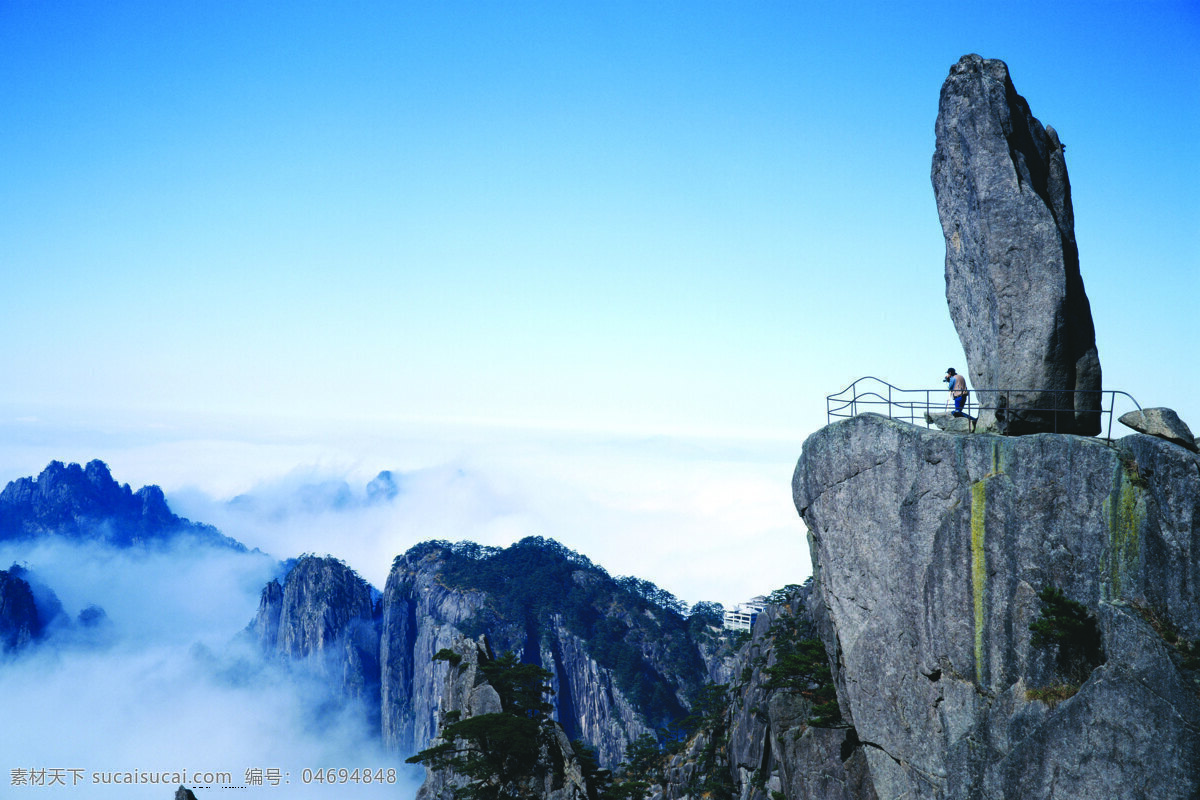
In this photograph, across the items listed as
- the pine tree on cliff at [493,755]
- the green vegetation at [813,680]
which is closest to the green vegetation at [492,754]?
the pine tree on cliff at [493,755]

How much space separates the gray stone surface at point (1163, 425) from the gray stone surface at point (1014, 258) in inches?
79.9

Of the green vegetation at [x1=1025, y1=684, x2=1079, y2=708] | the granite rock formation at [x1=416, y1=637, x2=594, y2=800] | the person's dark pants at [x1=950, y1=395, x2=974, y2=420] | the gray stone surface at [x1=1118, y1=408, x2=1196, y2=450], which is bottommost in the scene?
the granite rock formation at [x1=416, y1=637, x2=594, y2=800]

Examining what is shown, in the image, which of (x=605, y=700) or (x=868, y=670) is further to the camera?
(x=605, y=700)

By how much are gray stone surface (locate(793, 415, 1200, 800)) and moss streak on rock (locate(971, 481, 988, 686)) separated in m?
0.04

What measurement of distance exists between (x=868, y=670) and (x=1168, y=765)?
9.62m

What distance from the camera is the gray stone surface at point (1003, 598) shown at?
2117 cm

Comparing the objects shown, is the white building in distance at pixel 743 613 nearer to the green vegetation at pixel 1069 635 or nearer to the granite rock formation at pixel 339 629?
the granite rock formation at pixel 339 629

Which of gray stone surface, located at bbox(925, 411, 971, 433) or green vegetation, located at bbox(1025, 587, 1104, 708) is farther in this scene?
gray stone surface, located at bbox(925, 411, 971, 433)

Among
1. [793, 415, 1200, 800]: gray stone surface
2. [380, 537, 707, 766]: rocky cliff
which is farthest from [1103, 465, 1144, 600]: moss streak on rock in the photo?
[380, 537, 707, 766]: rocky cliff

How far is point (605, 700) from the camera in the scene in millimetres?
142375

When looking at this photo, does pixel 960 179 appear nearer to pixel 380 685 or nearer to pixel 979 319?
pixel 979 319

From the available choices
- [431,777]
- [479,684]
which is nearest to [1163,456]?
[479,684]

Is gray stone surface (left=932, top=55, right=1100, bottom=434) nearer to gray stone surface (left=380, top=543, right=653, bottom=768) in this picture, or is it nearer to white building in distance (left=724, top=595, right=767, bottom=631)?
gray stone surface (left=380, top=543, right=653, bottom=768)

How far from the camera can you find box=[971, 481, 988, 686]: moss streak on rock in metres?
25.1
